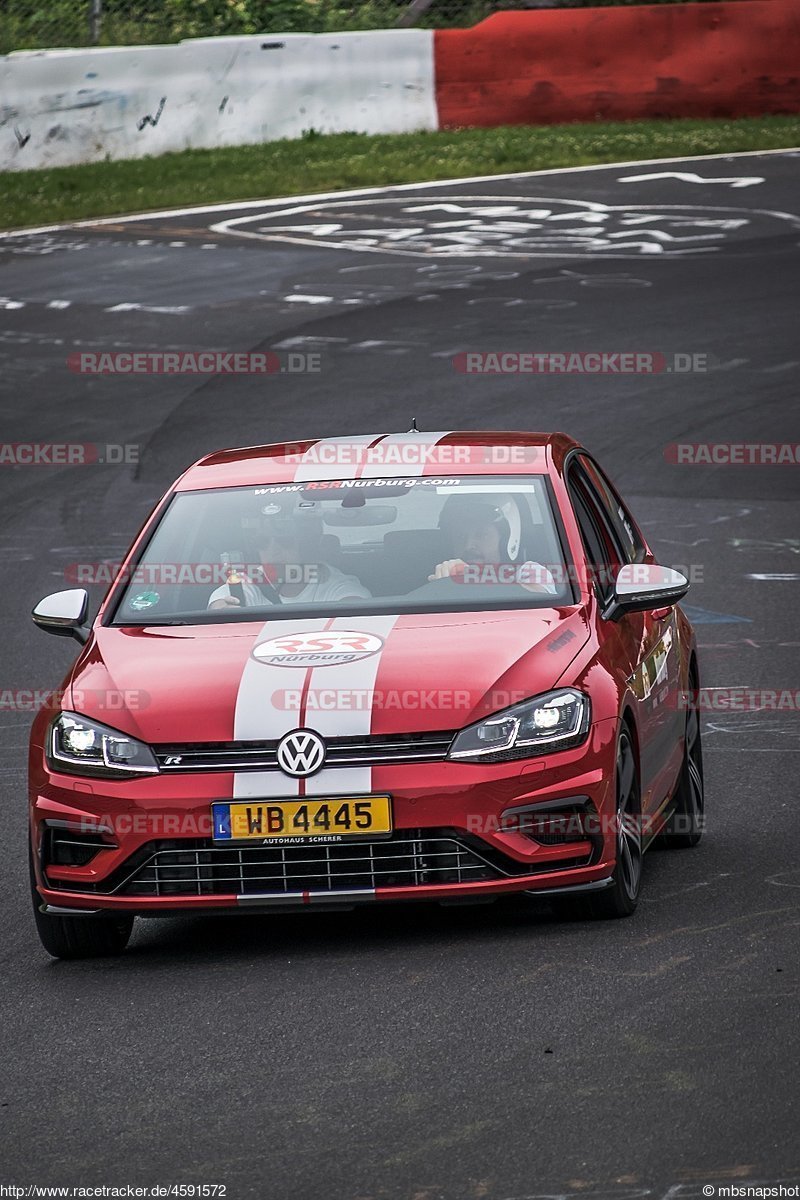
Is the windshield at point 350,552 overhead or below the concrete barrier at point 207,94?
overhead

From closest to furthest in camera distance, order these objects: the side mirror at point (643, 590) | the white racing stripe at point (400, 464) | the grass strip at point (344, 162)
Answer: the side mirror at point (643, 590)
the white racing stripe at point (400, 464)
the grass strip at point (344, 162)

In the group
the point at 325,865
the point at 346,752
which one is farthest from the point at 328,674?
the point at 325,865

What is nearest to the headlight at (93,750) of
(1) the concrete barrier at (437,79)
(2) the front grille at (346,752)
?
(2) the front grille at (346,752)

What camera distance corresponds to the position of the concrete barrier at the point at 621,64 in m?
29.0

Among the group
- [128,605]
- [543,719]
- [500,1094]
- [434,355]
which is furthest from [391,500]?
[434,355]

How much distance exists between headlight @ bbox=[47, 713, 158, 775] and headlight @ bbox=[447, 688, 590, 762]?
0.98m

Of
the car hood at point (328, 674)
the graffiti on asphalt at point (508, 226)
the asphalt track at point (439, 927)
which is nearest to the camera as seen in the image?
the asphalt track at point (439, 927)

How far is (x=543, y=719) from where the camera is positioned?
643cm

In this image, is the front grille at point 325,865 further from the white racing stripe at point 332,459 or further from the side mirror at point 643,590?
the white racing stripe at point 332,459

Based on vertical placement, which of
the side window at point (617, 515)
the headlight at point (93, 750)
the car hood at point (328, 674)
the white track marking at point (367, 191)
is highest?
the car hood at point (328, 674)

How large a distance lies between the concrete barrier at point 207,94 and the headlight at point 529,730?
73.3 feet

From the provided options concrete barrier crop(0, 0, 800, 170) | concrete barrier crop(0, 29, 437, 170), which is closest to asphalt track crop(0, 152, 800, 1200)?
→ concrete barrier crop(0, 29, 437, 170)

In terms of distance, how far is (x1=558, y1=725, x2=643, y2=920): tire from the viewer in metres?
6.61

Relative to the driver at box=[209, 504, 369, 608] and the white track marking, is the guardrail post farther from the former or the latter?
the driver at box=[209, 504, 369, 608]
